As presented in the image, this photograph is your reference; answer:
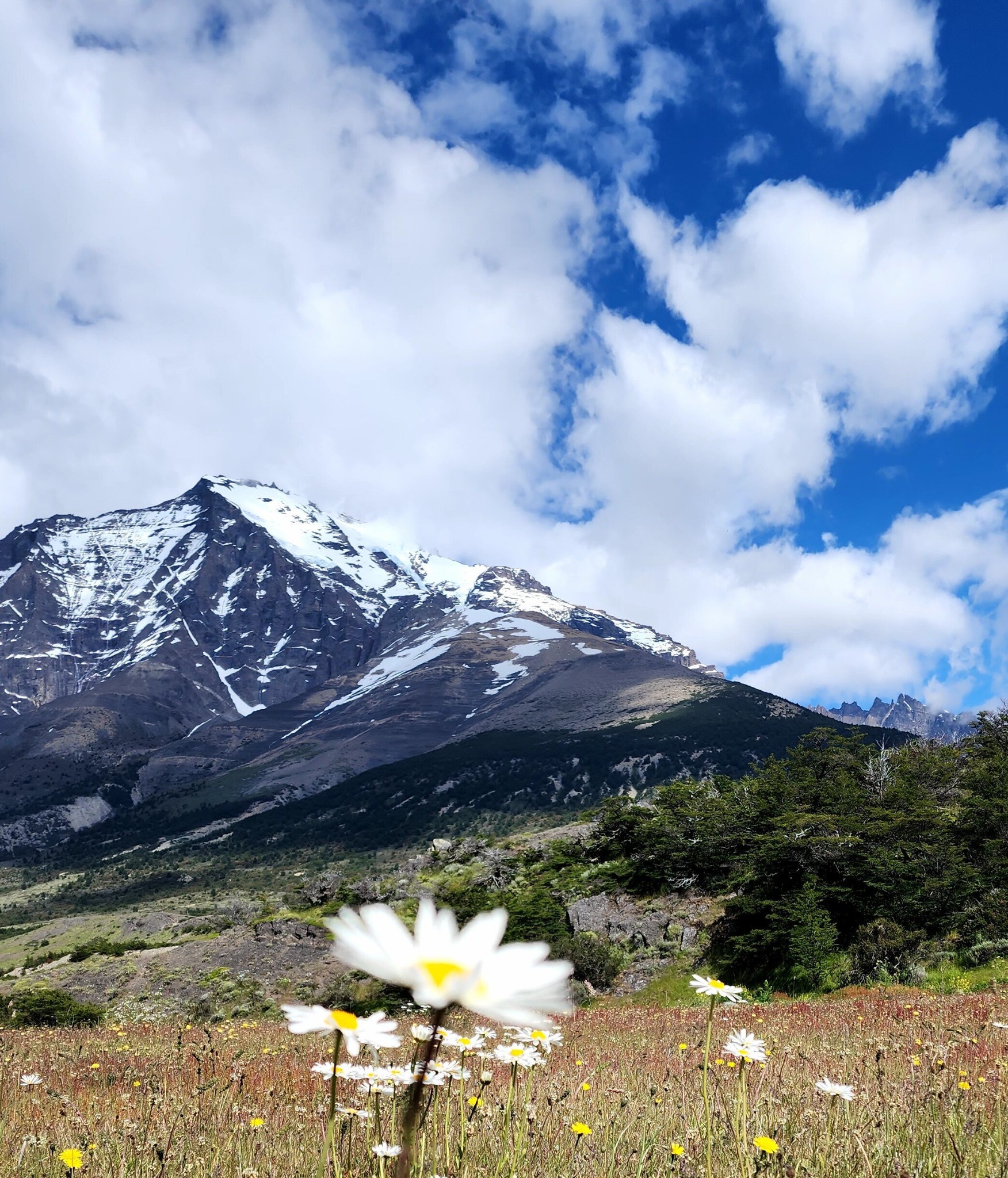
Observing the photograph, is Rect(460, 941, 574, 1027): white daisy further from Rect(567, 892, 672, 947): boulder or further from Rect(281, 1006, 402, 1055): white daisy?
Rect(567, 892, 672, 947): boulder

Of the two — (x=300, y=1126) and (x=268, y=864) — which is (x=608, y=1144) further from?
(x=268, y=864)

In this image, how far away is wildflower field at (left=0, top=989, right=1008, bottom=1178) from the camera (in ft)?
9.33

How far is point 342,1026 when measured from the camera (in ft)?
4.68

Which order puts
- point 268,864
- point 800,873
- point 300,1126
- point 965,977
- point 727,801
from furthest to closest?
point 268,864
point 727,801
point 800,873
point 965,977
point 300,1126

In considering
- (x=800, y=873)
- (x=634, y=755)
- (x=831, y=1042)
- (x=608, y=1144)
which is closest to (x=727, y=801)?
(x=800, y=873)

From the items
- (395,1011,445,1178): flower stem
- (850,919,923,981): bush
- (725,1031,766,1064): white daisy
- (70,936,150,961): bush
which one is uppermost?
(850,919,923,981): bush

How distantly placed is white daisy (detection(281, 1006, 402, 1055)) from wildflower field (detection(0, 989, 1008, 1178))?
0.40 m

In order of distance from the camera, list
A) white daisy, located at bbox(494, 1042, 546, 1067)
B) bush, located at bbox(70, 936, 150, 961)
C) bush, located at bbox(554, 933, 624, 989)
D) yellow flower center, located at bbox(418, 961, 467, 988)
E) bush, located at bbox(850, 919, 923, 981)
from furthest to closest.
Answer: bush, located at bbox(70, 936, 150, 961), bush, located at bbox(554, 933, 624, 989), bush, located at bbox(850, 919, 923, 981), white daisy, located at bbox(494, 1042, 546, 1067), yellow flower center, located at bbox(418, 961, 467, 988)

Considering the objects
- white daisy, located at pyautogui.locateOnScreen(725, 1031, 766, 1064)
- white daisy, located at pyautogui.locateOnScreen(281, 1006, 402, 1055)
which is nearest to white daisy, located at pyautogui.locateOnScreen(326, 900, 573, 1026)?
white daisy, located at pyautogui.locateOnScreen(281, 1006, 402, 1055)

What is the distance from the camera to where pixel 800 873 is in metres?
18.0

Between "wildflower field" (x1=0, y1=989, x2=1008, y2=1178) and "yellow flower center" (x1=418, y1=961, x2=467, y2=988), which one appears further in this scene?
"wildflower field" (x1=0, y1=989, x2=1008, y2=1178)

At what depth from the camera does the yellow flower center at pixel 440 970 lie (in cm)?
100

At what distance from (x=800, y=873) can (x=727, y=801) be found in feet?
27.8

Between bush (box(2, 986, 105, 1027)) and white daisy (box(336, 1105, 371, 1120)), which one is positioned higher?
white daisy (box(336, 1105, 371, 1120))
